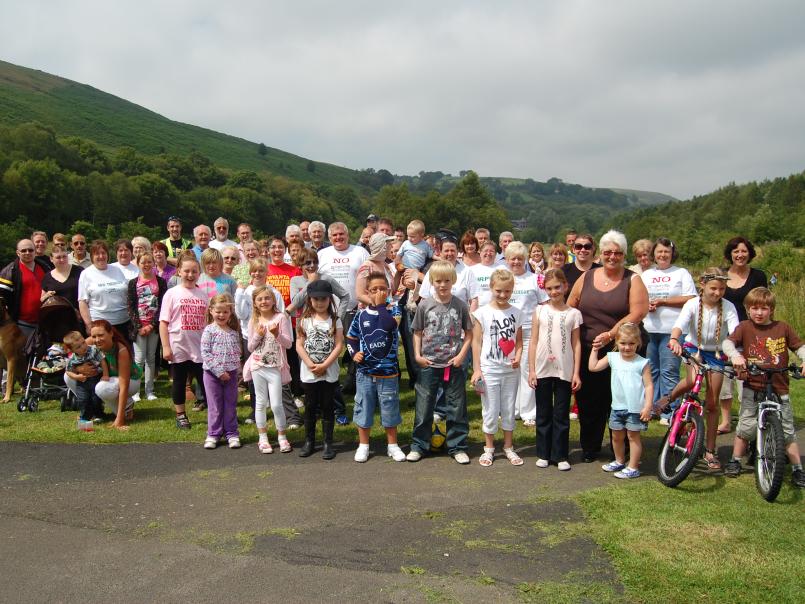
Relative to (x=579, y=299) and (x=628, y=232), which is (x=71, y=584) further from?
(x=628, y=232)

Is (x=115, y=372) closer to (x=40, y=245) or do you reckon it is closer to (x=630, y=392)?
(x=40, y=245)

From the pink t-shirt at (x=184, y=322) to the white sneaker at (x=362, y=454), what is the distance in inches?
100

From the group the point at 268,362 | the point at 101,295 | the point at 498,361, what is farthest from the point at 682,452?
the point at 101,295

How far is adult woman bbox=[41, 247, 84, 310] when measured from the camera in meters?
9.56

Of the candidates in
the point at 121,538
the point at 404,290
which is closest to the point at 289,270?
the point at 404,290

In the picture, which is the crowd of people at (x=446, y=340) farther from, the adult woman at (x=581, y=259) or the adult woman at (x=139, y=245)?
the adult woman at (x=139, y=245)

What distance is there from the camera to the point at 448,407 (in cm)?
671

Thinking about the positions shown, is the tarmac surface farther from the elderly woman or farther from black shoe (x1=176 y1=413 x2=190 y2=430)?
black shoe (x1=176 y1=413 x2=190 y2=430)

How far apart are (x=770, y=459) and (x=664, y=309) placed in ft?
9.21

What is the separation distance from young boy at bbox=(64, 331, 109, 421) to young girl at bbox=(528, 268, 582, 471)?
5.53 m

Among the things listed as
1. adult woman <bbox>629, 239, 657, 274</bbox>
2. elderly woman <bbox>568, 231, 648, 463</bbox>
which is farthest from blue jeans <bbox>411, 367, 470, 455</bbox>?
adult woman <bbox>629, 239, 657, 274</bbox>

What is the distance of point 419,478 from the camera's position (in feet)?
19.8

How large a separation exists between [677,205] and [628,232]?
1593cm

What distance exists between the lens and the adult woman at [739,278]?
7.08 metres
